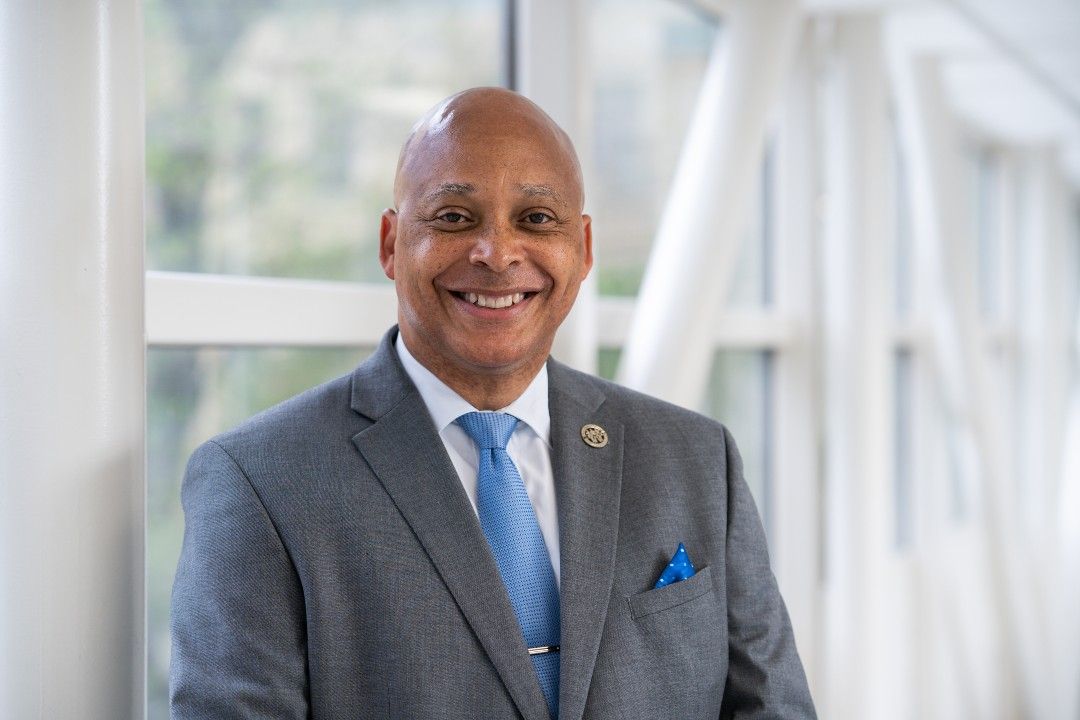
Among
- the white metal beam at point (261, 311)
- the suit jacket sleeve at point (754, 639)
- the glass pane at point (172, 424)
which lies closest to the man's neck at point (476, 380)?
the suit jacket sleeve at point (754, 639)

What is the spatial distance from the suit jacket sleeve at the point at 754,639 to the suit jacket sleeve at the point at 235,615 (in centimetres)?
78

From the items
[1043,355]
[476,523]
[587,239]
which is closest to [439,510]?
[476,523]

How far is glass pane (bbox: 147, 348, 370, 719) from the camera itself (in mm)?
2502

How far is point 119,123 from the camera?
1.90 m

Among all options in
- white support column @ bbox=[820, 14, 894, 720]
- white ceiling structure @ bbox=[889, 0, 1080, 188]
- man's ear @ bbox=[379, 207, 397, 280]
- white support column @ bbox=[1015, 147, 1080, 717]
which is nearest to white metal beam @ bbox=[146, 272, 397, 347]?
man's ear @ bbox=[379, 207, 397, 280]

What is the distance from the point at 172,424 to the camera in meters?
2.55

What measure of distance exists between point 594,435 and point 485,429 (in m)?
0.22

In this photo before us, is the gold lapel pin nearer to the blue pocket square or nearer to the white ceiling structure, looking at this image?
the blue pocket square

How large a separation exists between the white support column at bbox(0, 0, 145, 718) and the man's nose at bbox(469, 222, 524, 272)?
1.89 ft

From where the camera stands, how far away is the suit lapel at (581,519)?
6.14ft

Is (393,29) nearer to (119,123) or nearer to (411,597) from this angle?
(119,123)

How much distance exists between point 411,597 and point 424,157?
2.36 feet

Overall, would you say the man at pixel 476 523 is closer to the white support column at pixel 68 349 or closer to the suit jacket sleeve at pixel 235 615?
the suit jacket sleeve at pixel 235 615

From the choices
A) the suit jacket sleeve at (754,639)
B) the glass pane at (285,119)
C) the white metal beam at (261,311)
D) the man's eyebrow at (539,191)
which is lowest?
the suit jacket sleeve at (754,639)
